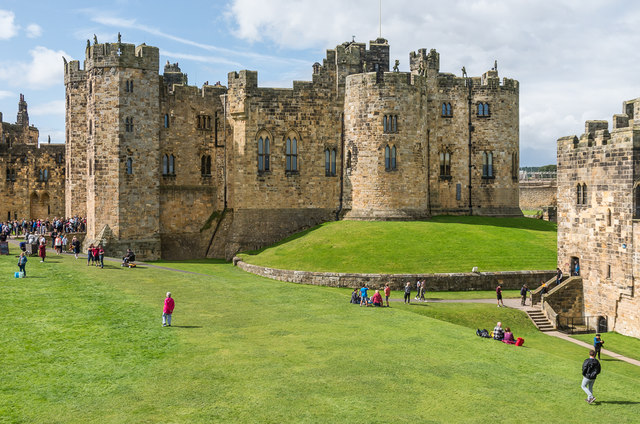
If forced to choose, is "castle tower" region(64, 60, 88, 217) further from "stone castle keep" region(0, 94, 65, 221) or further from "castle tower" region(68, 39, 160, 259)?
"stone castle keep" region(0, 94, 65, 221)

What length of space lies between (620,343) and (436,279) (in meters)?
11.1

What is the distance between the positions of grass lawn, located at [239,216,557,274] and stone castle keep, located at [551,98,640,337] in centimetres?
437

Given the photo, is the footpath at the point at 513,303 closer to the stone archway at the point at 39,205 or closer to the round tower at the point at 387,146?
the round tower at the point at 387,146

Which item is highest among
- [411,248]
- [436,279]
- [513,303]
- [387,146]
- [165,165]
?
[387,146]

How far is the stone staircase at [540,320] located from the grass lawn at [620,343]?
140 centimetres

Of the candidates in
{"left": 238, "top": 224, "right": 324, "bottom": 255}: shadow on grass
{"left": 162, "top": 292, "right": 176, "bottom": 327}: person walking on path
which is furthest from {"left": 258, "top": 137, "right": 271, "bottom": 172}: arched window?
{"left": 162, "top": 292, "right": 176, "bottom": 327}: person walking on path

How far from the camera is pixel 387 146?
48250 mm

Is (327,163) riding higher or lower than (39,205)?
higher

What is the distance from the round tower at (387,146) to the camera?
48125mm

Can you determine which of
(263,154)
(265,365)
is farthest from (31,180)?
(265,365)

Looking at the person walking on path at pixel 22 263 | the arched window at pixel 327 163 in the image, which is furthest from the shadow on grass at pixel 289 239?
the person walking on path at pixel 22 263

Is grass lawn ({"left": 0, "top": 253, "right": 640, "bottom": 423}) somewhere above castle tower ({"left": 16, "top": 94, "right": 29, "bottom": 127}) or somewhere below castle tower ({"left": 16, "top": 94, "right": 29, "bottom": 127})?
below

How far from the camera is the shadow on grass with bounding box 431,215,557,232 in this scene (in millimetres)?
50700

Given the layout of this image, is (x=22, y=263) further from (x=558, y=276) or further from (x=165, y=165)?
(x=558, y=276)
